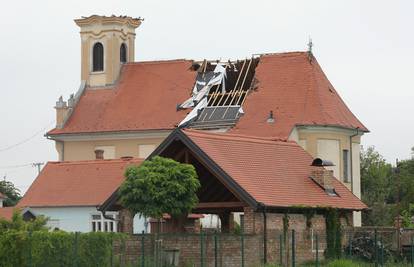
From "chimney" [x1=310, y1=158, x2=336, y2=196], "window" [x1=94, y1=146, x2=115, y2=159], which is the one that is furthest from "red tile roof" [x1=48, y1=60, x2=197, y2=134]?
"chimney" [x1=310, y1=158, x2=336, y2=196]

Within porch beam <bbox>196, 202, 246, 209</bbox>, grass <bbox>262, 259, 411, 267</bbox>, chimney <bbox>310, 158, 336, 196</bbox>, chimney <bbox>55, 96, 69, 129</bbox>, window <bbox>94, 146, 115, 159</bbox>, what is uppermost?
chimney <bbox>55, 96, 69, 129</bbox>

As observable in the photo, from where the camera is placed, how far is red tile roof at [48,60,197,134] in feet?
276

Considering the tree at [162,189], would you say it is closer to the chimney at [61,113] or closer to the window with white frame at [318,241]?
the window with white frame at [318,241]

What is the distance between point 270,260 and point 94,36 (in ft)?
144

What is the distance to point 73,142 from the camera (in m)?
85.8

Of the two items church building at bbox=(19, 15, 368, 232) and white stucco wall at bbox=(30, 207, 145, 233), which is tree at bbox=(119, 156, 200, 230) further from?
Answer: white stucco wall at bbox=(30, 207, 145, 233)

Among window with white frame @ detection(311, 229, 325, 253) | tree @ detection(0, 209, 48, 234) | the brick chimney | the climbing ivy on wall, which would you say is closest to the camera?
tree @ detection(0, 209, 48, 234)

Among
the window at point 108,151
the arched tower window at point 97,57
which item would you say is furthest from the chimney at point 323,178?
the arched tower window at point 97,57

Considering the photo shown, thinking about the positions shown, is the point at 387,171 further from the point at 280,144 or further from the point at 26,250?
the point at 26,250

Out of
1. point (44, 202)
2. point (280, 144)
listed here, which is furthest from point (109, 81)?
point (280, 144)

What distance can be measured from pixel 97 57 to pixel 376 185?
100 feet

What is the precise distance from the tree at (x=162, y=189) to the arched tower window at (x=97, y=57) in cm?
4053

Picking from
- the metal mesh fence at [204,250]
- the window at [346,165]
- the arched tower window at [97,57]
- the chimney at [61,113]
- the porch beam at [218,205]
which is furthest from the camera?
the arched tower window at [97,57]

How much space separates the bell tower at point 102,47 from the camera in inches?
3524
